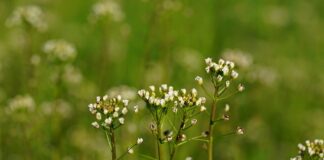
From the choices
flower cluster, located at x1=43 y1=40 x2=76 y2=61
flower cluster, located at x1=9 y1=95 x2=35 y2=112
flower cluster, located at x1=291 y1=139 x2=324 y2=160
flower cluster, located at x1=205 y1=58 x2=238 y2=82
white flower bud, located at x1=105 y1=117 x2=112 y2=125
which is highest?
flower cluster, located at x1=43 y1=40 x2=76 y2=61

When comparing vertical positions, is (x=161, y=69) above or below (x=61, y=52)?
above

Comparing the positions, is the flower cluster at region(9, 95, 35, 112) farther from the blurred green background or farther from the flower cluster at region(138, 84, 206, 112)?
the flower cluster at region(138, 84, 206, 112)

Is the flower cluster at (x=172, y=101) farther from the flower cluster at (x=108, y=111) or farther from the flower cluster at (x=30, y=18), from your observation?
the flower cluster at (x=30, y=18)

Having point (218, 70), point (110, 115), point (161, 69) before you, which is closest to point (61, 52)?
point (161, 69)

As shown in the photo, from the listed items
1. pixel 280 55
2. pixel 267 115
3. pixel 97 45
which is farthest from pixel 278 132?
pixel 97 45

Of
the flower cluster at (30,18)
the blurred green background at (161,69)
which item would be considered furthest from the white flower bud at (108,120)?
the flower cluster at (30,18)

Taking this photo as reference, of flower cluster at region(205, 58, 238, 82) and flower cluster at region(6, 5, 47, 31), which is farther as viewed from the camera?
flower cluster at region(6, 5, 47, 31)

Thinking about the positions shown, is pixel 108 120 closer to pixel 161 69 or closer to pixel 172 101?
pixel 172 101

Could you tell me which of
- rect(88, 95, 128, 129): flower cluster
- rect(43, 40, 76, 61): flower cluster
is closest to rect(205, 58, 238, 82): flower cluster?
rect(88, 95, 128, 129): flower cluster

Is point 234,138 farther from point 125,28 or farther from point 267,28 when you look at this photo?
point 267,28
